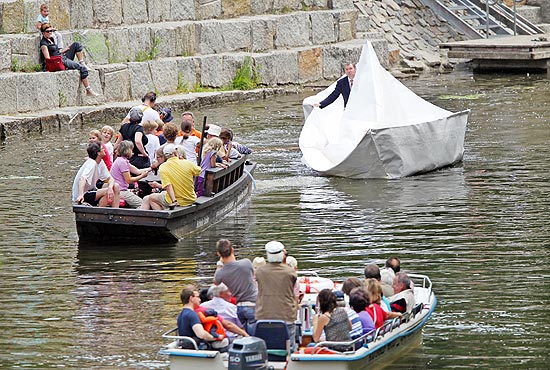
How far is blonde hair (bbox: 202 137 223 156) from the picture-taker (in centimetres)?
1634

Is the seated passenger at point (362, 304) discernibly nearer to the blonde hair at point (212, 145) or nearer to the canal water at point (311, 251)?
the canal water at point (311, 251)

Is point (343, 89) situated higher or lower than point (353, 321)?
higher

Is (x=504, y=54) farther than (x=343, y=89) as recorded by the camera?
Yes

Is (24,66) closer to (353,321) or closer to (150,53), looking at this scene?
(150,53)

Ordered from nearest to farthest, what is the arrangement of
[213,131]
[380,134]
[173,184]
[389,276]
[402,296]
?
[402,296] → [389,276] → [173,184] → [213,131] → [380,134]

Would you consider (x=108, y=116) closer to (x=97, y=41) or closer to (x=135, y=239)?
(x=97, y=41)

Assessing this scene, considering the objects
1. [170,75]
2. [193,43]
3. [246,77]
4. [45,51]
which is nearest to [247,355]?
[45,51]

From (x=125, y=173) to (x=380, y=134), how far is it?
5.24 metres

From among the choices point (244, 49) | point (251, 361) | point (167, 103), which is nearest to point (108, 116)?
point (167, 103)

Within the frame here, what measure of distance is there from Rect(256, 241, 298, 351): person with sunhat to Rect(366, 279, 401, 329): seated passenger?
1.99 feet

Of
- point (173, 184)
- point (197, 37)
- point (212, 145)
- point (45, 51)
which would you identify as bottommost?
point (173, 184)

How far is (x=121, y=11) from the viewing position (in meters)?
28.6

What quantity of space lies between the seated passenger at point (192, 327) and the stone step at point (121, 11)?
54.0 feet

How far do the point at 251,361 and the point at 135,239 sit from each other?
19.3 feet
